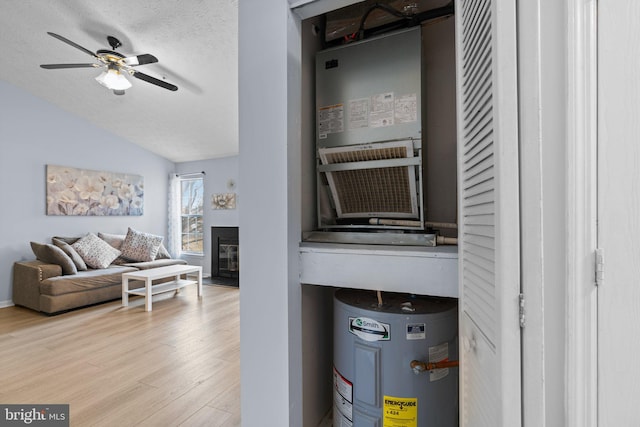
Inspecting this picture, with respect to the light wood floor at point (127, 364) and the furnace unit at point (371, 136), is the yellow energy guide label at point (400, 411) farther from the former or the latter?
the light wood floor at point (127, 364)

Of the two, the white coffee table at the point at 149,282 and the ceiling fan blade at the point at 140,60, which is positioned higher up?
the ceiling fan blade at the point at 140,60

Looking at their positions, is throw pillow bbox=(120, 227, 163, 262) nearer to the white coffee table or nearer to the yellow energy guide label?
the white coffee table

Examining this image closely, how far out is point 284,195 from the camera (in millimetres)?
1230

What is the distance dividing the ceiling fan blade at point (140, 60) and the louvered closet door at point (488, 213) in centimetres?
254

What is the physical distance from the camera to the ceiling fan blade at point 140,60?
8.24ft

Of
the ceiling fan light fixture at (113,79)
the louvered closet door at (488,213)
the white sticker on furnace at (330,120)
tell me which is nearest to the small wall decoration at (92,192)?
the ceiling fan light fixture at (113,79)

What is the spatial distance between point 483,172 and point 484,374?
1.64 ft

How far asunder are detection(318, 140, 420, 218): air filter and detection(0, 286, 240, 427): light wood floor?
1487 mm

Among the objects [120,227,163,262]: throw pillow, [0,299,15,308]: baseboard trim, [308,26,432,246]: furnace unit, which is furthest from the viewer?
[120,227,163,262]: throw pillow

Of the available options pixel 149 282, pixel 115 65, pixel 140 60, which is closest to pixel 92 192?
pixel 149 282

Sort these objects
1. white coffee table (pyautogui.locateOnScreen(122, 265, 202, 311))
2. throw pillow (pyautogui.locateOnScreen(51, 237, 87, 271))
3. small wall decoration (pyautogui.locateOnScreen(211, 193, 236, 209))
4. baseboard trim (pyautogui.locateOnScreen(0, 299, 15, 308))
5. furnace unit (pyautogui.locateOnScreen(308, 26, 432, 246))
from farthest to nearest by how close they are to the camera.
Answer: small wall decoration (pyautogui.locateOnScreen(211, 193, 236, 209)), throw pillow (pyautogui.locateOnScreen(51, 237, 87, 271)), baseboard trim (pyautogui.locateOnScreen(0, 299, 15, 308)), white coffee table (pyautogui.locateOnScreen(122, 265, 202, 311)), furnace unit (pyautogui.locateOnScreen(308, 26, 432, 246))

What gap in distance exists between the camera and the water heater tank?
4.08 ft

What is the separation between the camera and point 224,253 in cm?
581

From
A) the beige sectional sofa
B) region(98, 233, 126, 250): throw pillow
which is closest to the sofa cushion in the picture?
the beige sectional sofa
